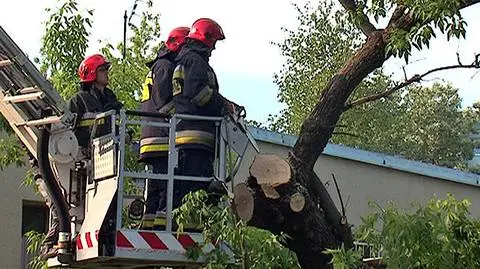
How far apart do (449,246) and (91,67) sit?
10.1 ft

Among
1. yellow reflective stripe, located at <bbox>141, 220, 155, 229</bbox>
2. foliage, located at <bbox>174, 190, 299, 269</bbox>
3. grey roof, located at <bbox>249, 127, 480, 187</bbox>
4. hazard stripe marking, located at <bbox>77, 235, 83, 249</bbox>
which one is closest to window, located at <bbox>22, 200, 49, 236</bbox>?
grey roof, located at <bbox>249, 127, 480, 187</bbox>

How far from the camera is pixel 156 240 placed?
305 inches

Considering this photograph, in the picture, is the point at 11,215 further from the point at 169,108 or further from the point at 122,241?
the point at 122,241

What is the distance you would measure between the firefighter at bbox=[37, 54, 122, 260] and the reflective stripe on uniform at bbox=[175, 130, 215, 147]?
55 cm

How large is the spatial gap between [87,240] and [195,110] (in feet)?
4.13

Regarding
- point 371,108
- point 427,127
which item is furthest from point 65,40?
point 427,127

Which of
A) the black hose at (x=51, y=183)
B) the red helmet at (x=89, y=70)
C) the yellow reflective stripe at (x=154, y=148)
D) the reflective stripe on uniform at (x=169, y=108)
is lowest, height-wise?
the black hose at (x=51, y=183)

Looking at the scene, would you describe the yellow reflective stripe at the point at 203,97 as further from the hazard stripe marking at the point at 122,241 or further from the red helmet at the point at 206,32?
the hazard stripe marking at the point at 122,241

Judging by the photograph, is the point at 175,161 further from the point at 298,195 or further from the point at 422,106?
the point at 422,106

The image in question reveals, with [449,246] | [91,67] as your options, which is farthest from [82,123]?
[449,246]

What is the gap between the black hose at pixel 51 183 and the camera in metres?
8.09

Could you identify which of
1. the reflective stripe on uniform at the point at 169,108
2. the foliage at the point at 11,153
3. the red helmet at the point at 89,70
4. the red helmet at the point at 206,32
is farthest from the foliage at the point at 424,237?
the foliage at the point at 11,153

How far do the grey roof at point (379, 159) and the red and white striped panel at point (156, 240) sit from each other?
849 centimetres

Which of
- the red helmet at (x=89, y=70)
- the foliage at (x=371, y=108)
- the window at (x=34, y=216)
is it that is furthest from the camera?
the foliage at (x=371, y=108)
